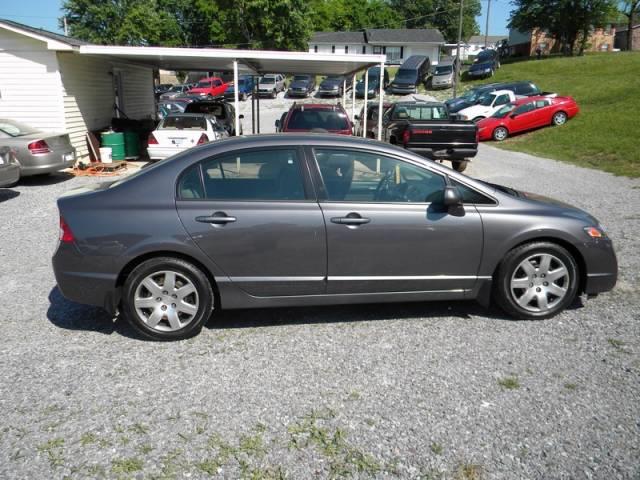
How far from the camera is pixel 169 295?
4348 mm

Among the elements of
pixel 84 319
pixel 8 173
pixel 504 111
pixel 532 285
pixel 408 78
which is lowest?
pixel 84 319

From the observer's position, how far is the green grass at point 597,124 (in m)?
16.6

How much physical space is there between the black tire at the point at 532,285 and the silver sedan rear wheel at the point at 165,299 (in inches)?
98.5

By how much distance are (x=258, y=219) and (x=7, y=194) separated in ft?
28.2

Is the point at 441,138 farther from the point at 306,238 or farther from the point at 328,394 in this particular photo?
the point at 328,394

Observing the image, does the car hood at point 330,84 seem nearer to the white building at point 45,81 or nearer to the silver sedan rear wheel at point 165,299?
the white building at point 45,81

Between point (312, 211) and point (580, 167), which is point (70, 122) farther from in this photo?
point (580, 167)

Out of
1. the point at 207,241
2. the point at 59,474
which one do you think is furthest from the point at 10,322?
the point at 59,474

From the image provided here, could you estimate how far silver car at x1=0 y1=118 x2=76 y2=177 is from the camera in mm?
11117

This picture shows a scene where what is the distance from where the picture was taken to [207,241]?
4285mm

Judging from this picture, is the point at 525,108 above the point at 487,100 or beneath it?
beneath

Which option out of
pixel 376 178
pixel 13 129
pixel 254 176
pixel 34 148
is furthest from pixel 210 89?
pixel 376 178

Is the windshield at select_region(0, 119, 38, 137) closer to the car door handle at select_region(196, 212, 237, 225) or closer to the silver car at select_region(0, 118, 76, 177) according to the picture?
the silver car at select_region(0, 118, 76, 177)

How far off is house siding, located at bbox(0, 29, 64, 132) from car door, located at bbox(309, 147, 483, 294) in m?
11.6
